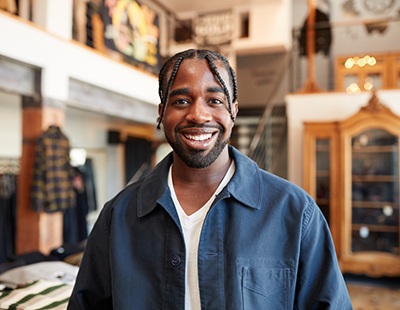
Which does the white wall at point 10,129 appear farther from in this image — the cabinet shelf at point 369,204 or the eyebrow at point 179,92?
the eyebrow at point 179,92

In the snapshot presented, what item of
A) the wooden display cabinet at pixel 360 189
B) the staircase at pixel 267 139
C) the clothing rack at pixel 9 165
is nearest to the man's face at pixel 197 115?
the clothing rack at pixel 9 165

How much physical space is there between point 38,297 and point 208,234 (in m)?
0.87

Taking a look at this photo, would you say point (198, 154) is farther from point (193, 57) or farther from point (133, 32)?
point (133, 32)

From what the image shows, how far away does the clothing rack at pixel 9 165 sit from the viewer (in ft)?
15.0

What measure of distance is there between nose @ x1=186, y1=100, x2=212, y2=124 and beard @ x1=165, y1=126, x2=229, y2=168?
58 millimetres

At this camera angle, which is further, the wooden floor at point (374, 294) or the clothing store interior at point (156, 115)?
the wooden floor at point (374, 294)

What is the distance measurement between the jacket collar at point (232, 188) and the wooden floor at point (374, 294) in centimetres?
370

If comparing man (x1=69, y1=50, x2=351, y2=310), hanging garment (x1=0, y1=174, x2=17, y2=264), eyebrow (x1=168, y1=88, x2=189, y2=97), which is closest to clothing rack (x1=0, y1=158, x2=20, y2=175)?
hanging garment (x1=0, y1=174, x2=17, y2=264)

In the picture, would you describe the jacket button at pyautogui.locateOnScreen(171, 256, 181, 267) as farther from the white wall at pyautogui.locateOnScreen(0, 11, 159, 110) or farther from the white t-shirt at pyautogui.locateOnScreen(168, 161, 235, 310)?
the white wall at pyautogui.locateOnScreen(0, 11, 159, 110)

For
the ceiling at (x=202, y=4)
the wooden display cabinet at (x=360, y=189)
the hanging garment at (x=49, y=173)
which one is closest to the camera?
the hanging garment at (x=49, y=173)

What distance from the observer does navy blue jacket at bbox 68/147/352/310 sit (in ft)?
3.14

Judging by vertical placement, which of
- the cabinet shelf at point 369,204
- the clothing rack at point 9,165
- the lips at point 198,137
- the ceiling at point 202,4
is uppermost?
the ceiling at point 202,4

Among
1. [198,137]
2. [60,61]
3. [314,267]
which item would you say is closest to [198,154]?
[198,137]

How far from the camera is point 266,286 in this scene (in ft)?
3.16
